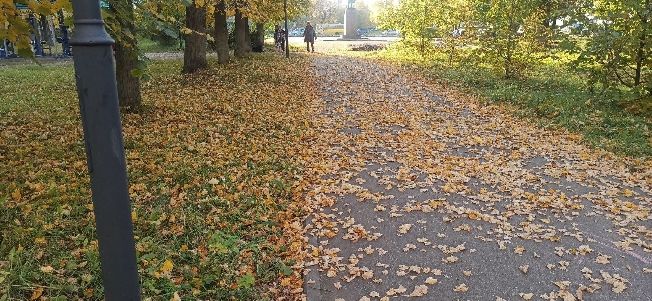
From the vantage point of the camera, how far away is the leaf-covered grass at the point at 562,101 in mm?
8562

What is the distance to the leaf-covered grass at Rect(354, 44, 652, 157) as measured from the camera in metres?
8.56

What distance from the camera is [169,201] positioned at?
213 inches

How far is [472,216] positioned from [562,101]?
739 cm

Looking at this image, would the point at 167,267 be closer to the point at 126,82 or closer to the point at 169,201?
the point at 169,201

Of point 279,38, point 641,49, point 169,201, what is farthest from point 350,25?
point 169,201

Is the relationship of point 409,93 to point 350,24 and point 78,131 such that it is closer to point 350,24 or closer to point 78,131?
point 78,131

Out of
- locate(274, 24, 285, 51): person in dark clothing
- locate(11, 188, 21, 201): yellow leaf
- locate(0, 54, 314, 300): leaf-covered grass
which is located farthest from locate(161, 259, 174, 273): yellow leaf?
locate(274, 24, 285, 51): person in dark clothing

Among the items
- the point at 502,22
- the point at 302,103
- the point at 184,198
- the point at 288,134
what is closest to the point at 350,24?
the point at 502,22

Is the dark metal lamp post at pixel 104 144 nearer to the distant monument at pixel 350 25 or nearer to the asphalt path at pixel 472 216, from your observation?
the asphalt path at pixel 472 216

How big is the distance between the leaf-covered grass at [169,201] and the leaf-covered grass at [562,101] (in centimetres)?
541

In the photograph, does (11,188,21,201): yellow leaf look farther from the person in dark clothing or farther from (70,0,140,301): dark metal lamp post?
the person in dark clothing

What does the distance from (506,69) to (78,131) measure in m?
12.1

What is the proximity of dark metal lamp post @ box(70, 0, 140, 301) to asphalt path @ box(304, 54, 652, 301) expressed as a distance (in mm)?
2057

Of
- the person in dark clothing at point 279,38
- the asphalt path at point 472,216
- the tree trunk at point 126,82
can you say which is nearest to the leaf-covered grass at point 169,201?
the tree trunk at point 126,82
